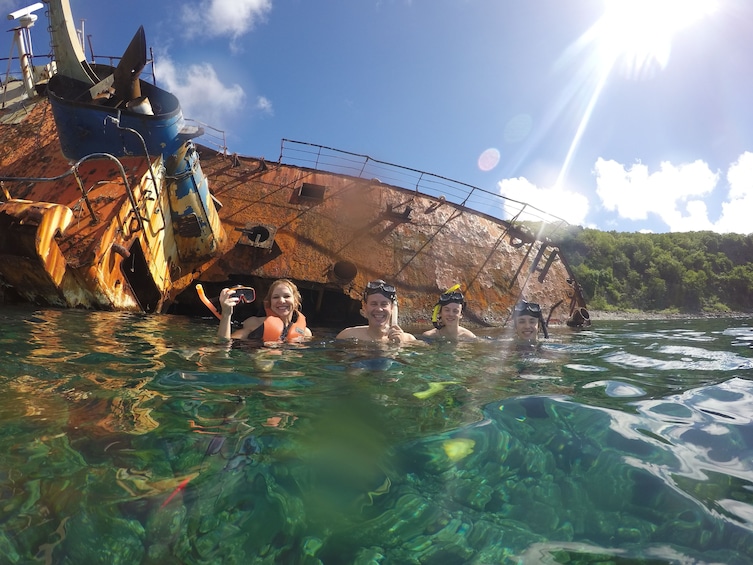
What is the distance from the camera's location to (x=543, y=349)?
5367mm

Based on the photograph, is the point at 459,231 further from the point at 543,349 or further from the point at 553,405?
the point at 553,405

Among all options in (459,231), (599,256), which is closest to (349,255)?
(459,231)

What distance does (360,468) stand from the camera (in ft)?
5.73

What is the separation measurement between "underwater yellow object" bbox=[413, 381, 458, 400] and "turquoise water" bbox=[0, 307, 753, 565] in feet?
0.10

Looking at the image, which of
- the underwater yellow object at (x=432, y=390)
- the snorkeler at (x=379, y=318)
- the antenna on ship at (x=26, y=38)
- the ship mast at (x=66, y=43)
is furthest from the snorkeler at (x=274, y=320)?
the antenna on ship at (x=26, y=38)

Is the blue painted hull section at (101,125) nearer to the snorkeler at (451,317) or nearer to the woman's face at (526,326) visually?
the snorkeler at (451,317)

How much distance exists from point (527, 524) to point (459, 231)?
9.15 m

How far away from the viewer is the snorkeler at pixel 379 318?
524cm

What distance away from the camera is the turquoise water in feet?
4.51

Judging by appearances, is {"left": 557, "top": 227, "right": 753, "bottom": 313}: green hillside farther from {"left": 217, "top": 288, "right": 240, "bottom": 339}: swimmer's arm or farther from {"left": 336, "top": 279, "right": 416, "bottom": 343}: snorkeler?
{"left": 217, "top": 288, "right": 240, "bottom": 339}: swimmer's arm

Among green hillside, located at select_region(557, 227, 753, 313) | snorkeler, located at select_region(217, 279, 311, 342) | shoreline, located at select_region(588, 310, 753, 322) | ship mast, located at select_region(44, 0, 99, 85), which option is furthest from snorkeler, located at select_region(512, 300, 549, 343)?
green hillside, located at select_region(557, 227, 753, 313)

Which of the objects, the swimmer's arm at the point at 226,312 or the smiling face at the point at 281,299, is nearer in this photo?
the swimmer's arm at the point at 226,312

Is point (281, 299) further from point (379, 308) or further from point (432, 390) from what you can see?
point (432, 390)

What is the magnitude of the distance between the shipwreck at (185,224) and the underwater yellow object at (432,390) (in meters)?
3.83
